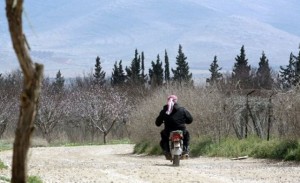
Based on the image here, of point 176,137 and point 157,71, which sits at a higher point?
point 157,71

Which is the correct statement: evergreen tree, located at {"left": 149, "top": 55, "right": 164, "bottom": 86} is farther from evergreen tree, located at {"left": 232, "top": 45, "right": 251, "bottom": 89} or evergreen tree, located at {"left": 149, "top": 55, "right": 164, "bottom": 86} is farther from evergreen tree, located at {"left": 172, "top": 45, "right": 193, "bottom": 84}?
evergreen tree, located at {"left": 232, "top": 45, "right": 251, "bottom": 89}

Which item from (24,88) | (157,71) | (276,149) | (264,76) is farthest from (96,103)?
(24,88)

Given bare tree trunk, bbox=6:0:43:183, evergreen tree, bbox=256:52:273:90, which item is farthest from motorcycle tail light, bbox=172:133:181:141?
evergreen tree, bbox=256:52:273:90

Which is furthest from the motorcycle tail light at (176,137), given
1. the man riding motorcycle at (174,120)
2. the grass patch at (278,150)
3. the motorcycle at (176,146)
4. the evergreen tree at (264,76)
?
the evergreen tree at (264,76)

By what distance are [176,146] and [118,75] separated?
78.3 metres

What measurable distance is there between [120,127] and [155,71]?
24639 millimetres

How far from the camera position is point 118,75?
93.8 metres

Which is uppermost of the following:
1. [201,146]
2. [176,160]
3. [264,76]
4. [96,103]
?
[264,76]

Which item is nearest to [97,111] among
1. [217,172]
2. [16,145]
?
[217,172]

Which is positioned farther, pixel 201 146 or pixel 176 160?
pixel 201 146

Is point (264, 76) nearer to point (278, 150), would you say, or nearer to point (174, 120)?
point (278, 150)

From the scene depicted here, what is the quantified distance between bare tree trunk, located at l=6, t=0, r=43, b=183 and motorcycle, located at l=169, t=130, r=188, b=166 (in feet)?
39.1

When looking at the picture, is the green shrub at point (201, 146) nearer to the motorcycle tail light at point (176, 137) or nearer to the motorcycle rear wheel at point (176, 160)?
the motorcycle tail light at point (176, 137)

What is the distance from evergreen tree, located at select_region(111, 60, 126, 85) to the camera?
9269 cm
